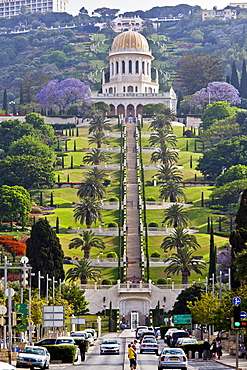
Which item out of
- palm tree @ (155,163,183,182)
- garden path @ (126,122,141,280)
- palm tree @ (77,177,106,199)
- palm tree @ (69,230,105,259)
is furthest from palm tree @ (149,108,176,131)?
palm tree @ (69,230,105,259)

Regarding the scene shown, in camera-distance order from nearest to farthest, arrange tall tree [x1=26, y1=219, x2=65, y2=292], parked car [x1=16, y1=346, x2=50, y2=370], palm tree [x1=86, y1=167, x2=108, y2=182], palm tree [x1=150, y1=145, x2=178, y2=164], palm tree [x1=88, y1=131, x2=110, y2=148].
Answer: parked car [x1=16, y1=346, x2=50, y2=370]
tall tree [x1=26, y1=219, x2=65, y2=292]
palm tree [x1=86, y1=167, x2=108, y2=182]
palm tree [x1=150, y1=145, x2=178, y2=164]
palm tree [x1=88, y1=131, x2=110, y2=148]

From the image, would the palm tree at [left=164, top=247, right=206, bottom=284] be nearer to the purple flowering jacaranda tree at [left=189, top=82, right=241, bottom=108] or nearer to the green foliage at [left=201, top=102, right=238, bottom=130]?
the green foliage at [left=201, top=102, right=238, bottom=130]

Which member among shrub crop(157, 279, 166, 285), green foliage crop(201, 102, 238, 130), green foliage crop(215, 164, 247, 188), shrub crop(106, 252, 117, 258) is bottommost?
shrub crop(157, 279, 166, 285)

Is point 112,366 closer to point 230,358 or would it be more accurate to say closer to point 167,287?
point 230,358

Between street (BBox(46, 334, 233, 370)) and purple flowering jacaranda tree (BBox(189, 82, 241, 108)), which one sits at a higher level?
purple flowering jacaranda tree (BBox(189, 82, 241, 108))

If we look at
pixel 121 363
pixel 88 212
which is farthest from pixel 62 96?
pixel 121 363

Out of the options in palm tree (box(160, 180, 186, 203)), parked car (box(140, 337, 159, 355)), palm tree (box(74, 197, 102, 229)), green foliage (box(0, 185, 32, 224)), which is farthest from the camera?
palm tree (box(160, 180, 186, 203))

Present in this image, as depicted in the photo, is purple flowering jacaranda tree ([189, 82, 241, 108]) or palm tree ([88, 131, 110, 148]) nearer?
palm tree ([88, 131, 110, 148])
